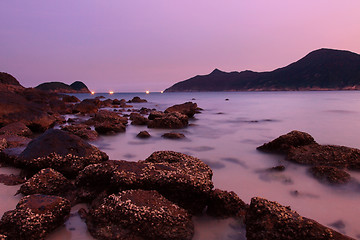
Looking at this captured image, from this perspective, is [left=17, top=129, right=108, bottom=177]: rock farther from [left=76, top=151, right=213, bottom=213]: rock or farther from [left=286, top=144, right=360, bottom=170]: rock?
[left=286, top=144, right=360, bottom=170]: rock

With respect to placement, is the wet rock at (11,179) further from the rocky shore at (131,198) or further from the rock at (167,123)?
the rock at (167,123)

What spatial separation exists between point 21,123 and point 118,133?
3548 millimetres

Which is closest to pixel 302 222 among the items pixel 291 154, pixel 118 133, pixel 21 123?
pixel 291 154


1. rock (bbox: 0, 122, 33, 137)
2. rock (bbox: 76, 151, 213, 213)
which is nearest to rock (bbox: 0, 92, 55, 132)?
rock (bbox: 0, 122, 33, 137)

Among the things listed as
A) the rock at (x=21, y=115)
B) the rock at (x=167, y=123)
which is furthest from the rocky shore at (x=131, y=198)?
the rock at (x=167, y=123)

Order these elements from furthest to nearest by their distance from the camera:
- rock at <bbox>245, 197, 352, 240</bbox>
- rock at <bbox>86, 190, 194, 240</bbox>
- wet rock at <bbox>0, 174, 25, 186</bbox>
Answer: wet rock at <bbox>0, 174, 25, 186</bbox> < rock at <bbox>86, 190, 194, 240</bbox> < rock at <bbox>245, 197, 352, 240</bbox>

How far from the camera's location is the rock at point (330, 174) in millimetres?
4420

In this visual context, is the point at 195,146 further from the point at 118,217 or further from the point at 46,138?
the point at 118,217

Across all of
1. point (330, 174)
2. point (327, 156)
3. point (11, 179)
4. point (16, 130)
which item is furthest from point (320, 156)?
Result: point (16, 130)

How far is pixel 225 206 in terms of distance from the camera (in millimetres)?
3160

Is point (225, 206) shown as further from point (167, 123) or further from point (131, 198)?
point (167, 123)

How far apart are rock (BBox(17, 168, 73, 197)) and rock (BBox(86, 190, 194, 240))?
1068 millimetres

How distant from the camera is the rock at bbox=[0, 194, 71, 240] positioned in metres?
2.47

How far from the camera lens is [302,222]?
95.0 inches
